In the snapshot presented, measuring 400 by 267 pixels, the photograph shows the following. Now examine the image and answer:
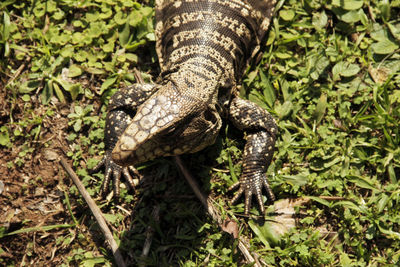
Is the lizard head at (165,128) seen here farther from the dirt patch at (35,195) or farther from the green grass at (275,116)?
the dirt patch at (35,195)

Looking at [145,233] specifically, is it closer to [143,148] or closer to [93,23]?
[143,148]

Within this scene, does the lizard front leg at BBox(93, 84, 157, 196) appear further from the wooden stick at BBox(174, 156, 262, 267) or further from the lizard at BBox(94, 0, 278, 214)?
the wooden stick at BBox(174, 156, 262, 267)

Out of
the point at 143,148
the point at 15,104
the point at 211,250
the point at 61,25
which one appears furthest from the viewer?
the point at 61,25

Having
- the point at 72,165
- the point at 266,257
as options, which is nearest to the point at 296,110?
the point at 266,257

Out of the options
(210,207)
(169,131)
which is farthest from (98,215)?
(169,131)

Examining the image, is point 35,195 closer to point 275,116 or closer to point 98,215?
point 98,215

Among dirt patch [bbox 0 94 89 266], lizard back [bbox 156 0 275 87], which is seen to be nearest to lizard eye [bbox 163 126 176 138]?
lizard back [bbox 156 0 275 87]
